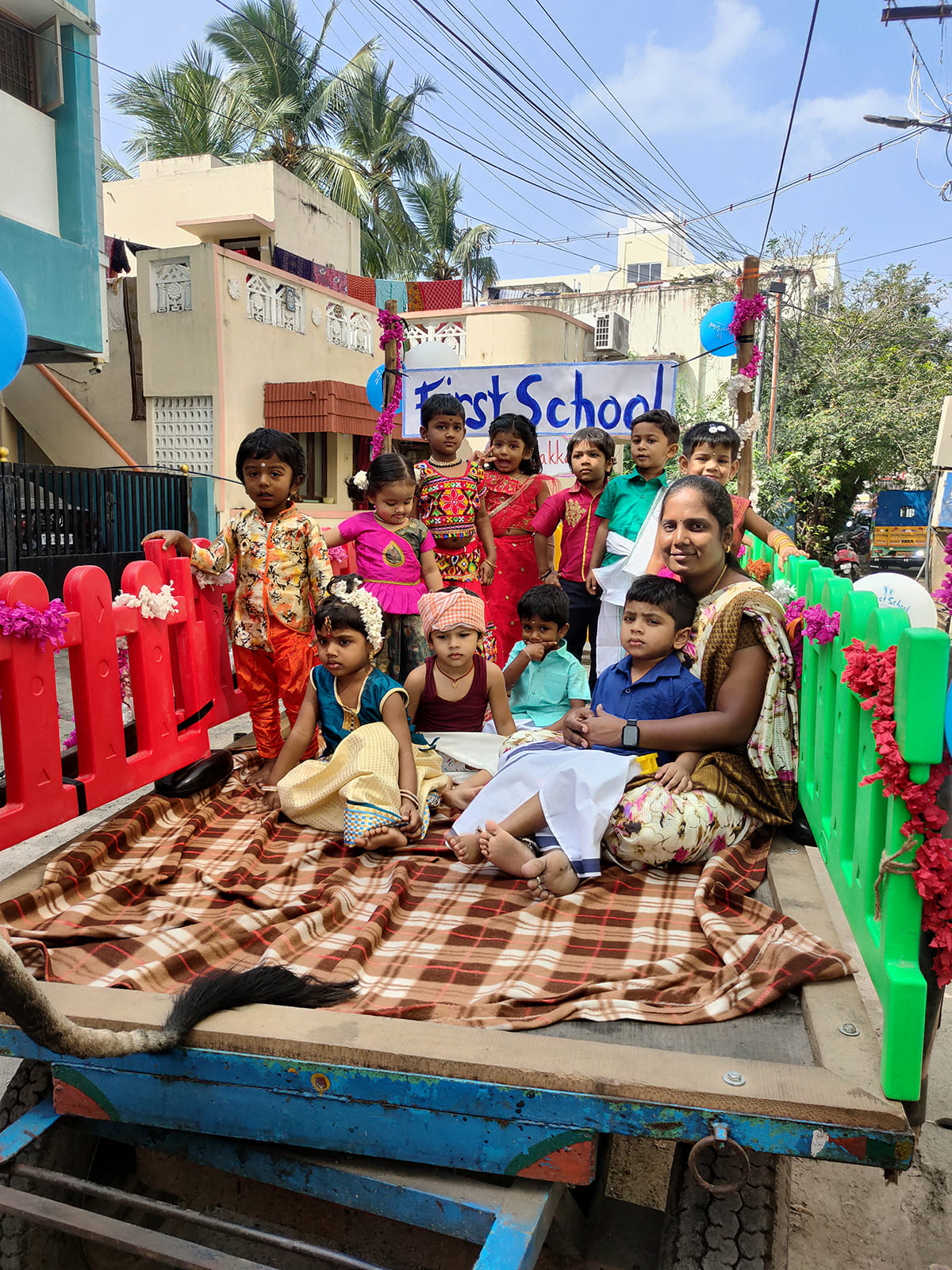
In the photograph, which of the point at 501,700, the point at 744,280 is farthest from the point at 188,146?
the point at 501,700

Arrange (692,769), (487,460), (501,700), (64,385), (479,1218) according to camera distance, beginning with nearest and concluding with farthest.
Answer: (479,1218)
(692,769)
(501,700)
(487,460)
(64,385)

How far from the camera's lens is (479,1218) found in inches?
66.7

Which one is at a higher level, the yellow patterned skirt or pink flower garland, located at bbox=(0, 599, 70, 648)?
pink flower garland, located at bbox=(0, 599, 70, 648)

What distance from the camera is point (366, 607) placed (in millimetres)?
3621

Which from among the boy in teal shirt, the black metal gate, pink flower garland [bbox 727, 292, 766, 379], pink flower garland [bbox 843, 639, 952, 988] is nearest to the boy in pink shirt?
the boy in teal shirt

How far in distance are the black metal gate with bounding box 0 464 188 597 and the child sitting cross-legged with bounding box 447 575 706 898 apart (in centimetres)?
701

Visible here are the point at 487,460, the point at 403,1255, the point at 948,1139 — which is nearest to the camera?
the point at 403,1255

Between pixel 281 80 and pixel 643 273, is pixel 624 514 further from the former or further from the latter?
pixel 643 273

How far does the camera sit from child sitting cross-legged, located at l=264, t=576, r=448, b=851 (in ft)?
10.7

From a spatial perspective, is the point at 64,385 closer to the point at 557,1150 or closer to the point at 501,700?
the point at 501,700

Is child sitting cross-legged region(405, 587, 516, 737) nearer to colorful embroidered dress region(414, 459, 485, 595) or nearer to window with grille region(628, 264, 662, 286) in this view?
colorful embroidered dress region(414, 459, 485, 595)

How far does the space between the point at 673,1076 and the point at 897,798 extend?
0.66 m

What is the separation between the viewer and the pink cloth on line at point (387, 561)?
4582 mm

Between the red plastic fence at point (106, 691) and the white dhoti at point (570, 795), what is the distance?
125 cm
